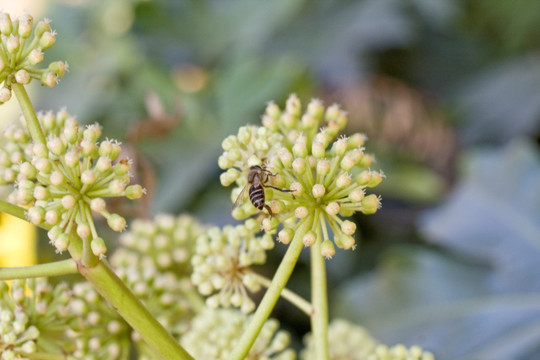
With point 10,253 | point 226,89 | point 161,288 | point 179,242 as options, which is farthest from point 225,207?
point 161,288

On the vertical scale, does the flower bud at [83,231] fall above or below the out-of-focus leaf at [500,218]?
below

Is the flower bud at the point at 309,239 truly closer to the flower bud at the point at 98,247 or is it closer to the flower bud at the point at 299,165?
the flower bud at the point at 299,165

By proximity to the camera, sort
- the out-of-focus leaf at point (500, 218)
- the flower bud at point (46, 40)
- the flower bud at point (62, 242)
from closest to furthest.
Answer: the flower bud at point (62, 242) → the flower bud at point (46, 40) → the out-of-focus leaf at point (500, 218)

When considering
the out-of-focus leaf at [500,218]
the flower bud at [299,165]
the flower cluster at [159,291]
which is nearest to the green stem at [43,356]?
the flower cluster at [159,291]

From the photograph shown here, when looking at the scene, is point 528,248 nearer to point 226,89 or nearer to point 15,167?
point 226,89

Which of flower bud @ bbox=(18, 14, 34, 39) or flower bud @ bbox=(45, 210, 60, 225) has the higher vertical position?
flower bud @ bbox=(18, 14, 34, 39)

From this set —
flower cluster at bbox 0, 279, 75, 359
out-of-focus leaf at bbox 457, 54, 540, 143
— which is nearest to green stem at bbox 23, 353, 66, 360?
flower cluster at bbox 0, 279, 75, 359

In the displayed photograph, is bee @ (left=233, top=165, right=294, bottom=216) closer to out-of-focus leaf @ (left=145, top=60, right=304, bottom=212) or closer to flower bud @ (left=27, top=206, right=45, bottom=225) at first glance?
flower bud @ (left=27, top=206, right=45, bottom=225)
